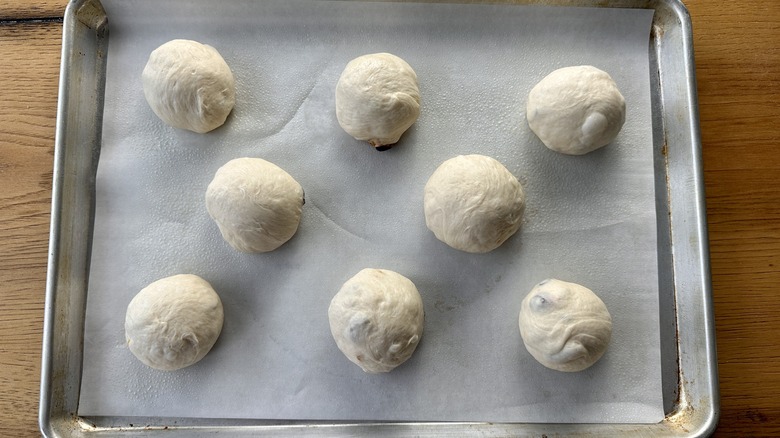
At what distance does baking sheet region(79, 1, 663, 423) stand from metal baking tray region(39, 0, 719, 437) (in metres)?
0.04

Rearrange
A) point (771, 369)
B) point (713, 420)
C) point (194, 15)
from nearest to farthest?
point (713, 420) → point (771, 369) → point (194, 15)

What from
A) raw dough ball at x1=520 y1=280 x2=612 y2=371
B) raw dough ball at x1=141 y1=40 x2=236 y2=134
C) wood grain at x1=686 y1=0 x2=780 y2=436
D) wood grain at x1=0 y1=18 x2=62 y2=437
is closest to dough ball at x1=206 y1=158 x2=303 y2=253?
raw dough ball at x1=141 y1=40 x2=236 y2=134

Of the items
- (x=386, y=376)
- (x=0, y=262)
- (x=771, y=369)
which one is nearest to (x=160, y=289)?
(x=0, y=262)

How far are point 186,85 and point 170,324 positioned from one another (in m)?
0.73

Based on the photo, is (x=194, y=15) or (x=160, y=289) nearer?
(x=160, y=289)

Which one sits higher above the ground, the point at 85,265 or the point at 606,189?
the point at 606,189

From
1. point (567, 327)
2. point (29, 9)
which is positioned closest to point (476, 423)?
point (567, 327)

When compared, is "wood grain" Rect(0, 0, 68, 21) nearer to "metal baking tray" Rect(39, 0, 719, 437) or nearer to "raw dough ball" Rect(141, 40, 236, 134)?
"metal baking tray" Rect(39, 0, 719, 437)

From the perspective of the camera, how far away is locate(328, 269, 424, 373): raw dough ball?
60.7 inches

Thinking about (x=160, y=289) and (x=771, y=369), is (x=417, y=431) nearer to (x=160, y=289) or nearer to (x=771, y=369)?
(x=160, y=289)

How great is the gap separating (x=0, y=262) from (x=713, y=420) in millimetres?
2227

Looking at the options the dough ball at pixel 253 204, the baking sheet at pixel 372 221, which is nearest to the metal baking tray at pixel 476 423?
the baking sheet at pixel 372 221

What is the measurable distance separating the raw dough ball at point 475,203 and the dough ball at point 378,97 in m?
0.21

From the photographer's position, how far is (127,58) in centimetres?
177
